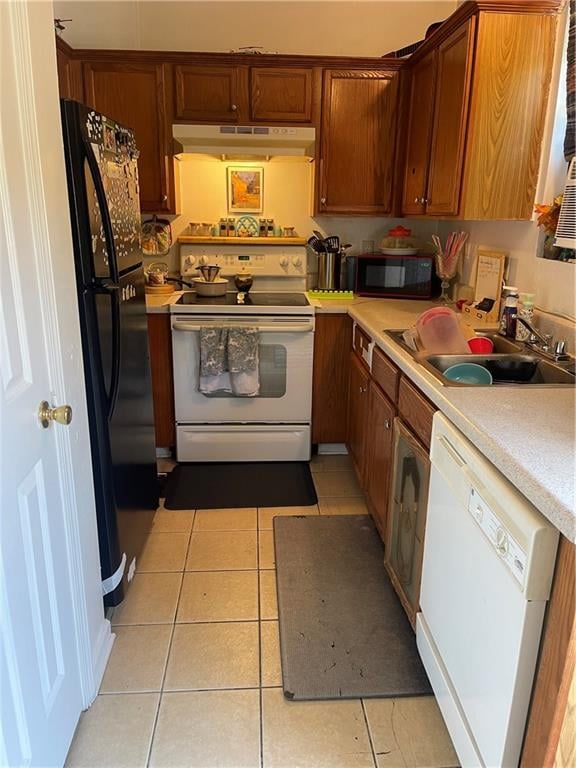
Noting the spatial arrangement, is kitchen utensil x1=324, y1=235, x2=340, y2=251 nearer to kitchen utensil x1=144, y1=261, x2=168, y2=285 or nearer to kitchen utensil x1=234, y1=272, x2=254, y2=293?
kitchen utensil x1=234, y1=272, x2=254, y2=293

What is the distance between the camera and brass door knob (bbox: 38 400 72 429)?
126 centimetres

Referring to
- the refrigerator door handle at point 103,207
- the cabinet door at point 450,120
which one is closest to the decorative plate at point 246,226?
the cabinet door at point 450,120

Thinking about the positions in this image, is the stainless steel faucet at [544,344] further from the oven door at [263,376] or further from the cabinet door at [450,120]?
the oven door at [263,376]

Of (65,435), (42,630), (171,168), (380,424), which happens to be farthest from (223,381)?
(42,630)

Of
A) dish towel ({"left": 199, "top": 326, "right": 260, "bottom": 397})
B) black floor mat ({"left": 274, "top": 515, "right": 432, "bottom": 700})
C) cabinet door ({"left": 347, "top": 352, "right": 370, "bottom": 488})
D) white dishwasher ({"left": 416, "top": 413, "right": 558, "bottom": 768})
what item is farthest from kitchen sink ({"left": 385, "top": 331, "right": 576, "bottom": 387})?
dish towel ({"left": 199, "top": 326, "right": 260, "bottom": 397})

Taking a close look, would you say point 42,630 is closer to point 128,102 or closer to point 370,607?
point 370,607

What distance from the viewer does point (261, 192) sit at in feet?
11.4

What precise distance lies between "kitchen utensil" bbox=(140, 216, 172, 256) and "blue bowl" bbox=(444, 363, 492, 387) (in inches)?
84.7

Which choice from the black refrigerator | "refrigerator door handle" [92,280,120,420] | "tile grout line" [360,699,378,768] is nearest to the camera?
"tile grout line" [360,699,378,768]

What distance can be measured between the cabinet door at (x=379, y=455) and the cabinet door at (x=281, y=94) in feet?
5.32

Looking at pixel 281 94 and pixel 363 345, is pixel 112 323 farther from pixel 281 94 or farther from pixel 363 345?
pixel 281 94

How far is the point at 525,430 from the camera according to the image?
4.23 ft

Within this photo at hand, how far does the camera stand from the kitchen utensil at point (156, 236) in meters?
3.41

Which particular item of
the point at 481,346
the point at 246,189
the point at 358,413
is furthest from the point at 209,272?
the point at 481,346
